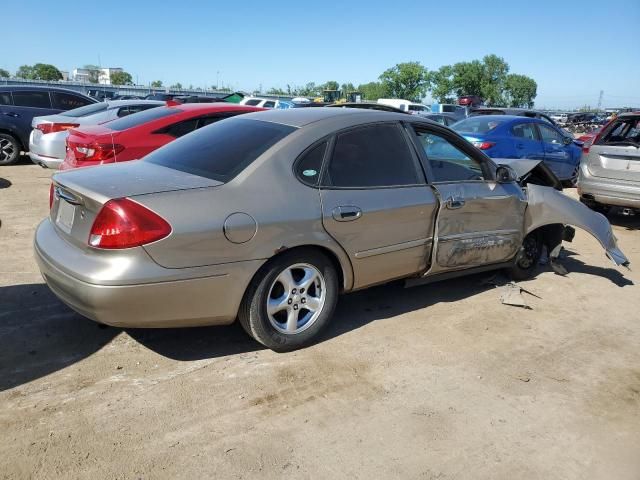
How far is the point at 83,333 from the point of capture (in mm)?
3760

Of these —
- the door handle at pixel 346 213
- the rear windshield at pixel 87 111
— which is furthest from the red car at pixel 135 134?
the rear windshield at pixel 87 111

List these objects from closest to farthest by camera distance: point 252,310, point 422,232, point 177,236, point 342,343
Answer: point 177,236 < point 252,310 < point 342,343 < point 422,232

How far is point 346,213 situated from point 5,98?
35.9 feet

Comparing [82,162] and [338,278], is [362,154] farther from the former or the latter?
[82,162]

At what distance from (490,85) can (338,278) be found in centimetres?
8865

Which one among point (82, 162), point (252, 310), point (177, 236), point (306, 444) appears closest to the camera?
point (306, 444)

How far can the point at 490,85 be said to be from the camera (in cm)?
8450

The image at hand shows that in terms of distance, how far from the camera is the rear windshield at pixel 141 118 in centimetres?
666

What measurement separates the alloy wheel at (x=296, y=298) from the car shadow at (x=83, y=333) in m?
0.26

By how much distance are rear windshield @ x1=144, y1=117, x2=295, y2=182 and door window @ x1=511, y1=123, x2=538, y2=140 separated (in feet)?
24.2

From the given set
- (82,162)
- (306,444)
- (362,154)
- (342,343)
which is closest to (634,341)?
(342,343)

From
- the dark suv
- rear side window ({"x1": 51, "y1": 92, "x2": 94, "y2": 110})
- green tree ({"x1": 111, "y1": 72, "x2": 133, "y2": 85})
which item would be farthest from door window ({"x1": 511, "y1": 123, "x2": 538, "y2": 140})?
green tree ({"x1": 111, "y1": 72, "x2": 133, "y2": 85})

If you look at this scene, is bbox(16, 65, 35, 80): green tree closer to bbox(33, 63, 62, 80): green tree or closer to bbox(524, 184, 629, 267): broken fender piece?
bbox(33, 63, 62, 80): green tree

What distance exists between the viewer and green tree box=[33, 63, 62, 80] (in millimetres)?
97738
